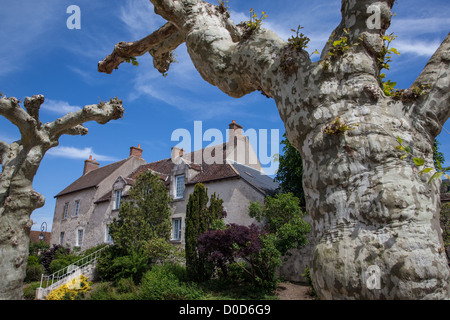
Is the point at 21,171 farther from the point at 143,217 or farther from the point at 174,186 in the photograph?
the point at 174,186

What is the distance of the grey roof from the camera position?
59.2 ft

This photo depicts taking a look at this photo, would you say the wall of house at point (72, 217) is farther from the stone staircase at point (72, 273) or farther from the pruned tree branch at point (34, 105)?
the pruned tree branch at point (34, 105)

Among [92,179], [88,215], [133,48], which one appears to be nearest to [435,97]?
[133,48]

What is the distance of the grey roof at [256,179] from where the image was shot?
18.0 m

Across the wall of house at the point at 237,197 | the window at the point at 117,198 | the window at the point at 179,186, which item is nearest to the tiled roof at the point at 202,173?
the wall of house at the point at 237,197

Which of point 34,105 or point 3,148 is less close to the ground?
point 34,105

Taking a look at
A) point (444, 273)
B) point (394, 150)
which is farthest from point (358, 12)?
point (444, 273)

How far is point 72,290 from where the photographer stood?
15156 millimetres

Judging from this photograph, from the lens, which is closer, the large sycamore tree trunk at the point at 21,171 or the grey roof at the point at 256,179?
the large sycamore tree trunk at the point at 21,171

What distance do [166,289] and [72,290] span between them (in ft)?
20.3

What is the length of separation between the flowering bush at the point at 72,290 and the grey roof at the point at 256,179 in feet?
33.4

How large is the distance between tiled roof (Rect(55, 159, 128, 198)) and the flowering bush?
11054 millimetres

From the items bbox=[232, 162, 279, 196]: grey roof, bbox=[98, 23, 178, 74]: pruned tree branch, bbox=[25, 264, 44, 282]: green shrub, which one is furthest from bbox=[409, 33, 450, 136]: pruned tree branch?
bbox=[25, 264, 44, 282]: green shrub
